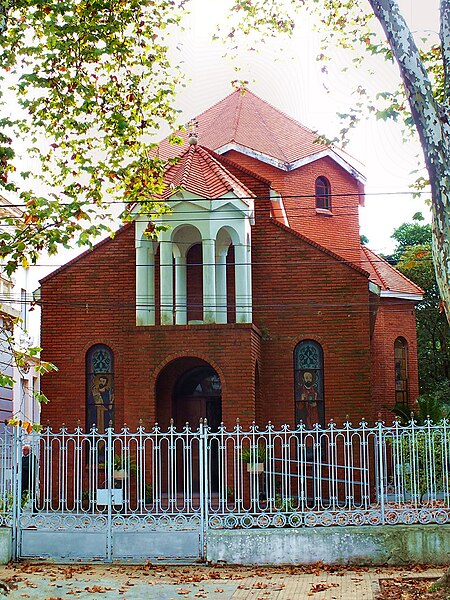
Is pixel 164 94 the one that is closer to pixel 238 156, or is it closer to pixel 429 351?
pixel 238 156

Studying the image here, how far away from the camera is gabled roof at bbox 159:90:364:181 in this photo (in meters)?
28.3

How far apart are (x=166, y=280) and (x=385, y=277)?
37.5 ft

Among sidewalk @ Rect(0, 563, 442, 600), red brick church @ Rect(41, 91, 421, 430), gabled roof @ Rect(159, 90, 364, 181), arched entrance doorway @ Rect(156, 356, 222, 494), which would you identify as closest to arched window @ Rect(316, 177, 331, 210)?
gabled roof @ Rect(159, 90, 364, 181)

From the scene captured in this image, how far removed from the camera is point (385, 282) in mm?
30516

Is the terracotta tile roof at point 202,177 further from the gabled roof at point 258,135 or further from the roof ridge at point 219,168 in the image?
the gabled roof at point 258,135

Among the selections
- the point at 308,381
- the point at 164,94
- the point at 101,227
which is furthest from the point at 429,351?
the point at 101,227

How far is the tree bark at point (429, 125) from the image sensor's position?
460 inches

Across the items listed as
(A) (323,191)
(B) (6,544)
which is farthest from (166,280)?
(A) (323,191)

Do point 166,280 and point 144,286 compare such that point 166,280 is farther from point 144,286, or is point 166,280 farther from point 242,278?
point 242,278

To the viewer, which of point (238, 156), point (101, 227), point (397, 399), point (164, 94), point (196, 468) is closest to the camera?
point (101, 227)

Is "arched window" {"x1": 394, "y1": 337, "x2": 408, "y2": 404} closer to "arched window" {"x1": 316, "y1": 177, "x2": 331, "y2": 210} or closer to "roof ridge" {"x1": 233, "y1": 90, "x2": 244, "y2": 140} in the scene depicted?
"arched window" {"x1": 316, "y1": 177, "x2": 331, "y2": 210}

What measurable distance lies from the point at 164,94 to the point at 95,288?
285 inches

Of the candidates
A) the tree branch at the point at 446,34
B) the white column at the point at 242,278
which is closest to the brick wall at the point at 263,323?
the white column at the point at 242,278

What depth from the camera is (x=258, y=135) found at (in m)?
29.8
